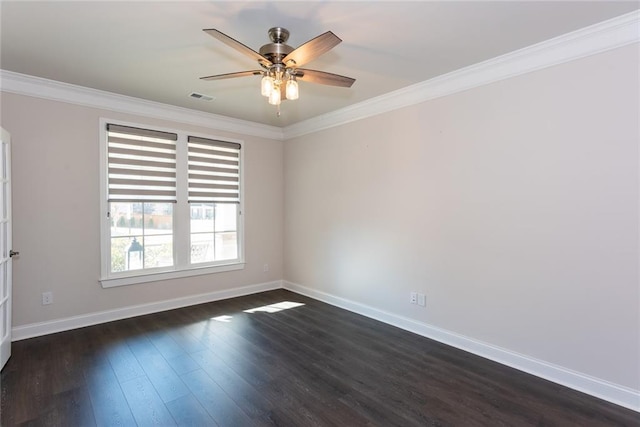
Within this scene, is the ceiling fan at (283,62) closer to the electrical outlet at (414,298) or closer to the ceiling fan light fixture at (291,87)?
the ceiling fan light fixture at (291,87)

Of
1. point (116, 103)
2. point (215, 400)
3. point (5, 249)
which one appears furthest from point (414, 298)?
point (116, 103)

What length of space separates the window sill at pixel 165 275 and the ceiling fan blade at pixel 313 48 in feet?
10.6

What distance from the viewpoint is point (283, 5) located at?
81.4 inches

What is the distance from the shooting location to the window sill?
3.83 m

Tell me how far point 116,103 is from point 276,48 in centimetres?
273

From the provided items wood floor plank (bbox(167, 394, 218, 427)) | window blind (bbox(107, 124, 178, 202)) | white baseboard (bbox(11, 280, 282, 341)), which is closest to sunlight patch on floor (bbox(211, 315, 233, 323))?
white baseboard (bbox(11, 280, 282, 341))

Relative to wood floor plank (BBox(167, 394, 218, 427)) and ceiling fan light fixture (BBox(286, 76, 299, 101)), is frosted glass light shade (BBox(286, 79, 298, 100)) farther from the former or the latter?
wood floor plank (BBox(167, 394, 218, 427))

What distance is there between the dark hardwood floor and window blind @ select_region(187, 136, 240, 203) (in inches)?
72.6

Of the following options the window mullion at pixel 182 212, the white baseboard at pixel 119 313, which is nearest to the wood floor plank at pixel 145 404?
the white baseboard at pixel 119 313

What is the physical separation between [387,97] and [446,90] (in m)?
0.70

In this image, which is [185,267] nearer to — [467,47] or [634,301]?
[467,47]

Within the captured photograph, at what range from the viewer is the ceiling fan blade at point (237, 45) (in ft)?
5.88

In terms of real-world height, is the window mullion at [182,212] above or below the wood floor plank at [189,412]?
above

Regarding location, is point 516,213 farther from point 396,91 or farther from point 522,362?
point 396,91
